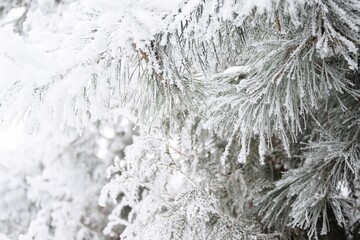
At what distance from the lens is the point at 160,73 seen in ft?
4.47

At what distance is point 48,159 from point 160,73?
17.1ft

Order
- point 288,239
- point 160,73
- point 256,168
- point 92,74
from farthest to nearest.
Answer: point 256,168 → point 288,239 → point 160,73 → point 92,74

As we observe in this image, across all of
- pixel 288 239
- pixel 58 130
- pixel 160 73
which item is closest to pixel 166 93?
pixel 160 73

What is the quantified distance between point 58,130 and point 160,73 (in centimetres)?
39

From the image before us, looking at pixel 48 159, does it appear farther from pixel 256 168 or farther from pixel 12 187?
pixel 256 168

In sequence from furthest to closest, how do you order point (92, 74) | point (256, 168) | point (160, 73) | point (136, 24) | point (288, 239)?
point (256, 168)
point (288, 239)
point (160, 73)
point (92, 74)
point (136, 24)

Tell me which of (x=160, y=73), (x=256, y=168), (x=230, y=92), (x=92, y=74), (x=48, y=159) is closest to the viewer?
(x=92, y=74)

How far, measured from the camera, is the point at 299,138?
110 inches

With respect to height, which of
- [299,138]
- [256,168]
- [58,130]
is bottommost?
[256,168]

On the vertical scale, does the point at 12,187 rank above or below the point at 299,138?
below

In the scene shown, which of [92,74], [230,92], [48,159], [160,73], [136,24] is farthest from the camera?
[48,159]

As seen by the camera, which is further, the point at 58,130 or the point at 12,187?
the point at 12,187

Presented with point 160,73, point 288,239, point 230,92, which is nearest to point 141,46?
point 160,73

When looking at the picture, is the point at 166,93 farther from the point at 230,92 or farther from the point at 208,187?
the point at 208,187
